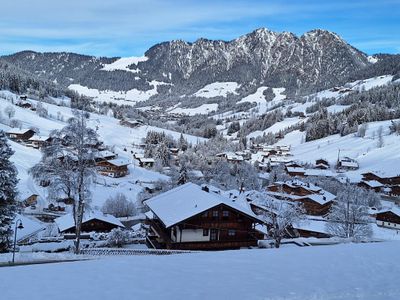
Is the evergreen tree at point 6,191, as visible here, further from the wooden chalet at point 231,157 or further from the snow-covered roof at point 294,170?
the wooden chalet at point 231,157

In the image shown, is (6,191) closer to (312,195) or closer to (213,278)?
(213,278)

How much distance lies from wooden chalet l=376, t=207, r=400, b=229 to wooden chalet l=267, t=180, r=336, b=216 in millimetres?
8605

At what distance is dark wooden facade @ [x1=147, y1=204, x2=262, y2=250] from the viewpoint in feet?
76.7

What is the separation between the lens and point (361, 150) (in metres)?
124

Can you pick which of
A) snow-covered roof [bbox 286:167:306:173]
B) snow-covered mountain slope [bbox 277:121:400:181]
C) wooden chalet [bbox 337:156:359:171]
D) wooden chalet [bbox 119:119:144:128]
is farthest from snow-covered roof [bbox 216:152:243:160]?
wooden chalet [bbox 119:119:144:128]

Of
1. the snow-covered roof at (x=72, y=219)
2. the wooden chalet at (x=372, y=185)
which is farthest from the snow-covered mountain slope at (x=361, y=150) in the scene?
the snow-covered roof at (x=72, y=219)

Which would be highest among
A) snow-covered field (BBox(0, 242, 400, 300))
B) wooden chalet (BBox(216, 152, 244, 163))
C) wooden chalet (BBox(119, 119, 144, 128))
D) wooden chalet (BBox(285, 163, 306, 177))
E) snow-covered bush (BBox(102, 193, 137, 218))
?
wooden chalet (BBox(119, 119, 144, 128))

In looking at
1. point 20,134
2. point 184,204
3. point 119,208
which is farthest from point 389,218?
point 20,134

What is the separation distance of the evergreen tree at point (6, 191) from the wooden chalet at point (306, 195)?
146 ft

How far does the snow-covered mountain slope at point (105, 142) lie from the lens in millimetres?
60094

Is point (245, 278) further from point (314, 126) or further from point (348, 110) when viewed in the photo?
point (348, 110)

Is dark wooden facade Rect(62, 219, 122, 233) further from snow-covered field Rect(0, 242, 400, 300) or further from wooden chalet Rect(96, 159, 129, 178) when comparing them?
wooden chalet Rect(96, 159, 129, 178)

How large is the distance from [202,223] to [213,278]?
15.1 metres

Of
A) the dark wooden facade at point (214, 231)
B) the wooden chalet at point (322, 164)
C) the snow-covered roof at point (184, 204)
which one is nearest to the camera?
the snow-covered roof at point (184, 204)
